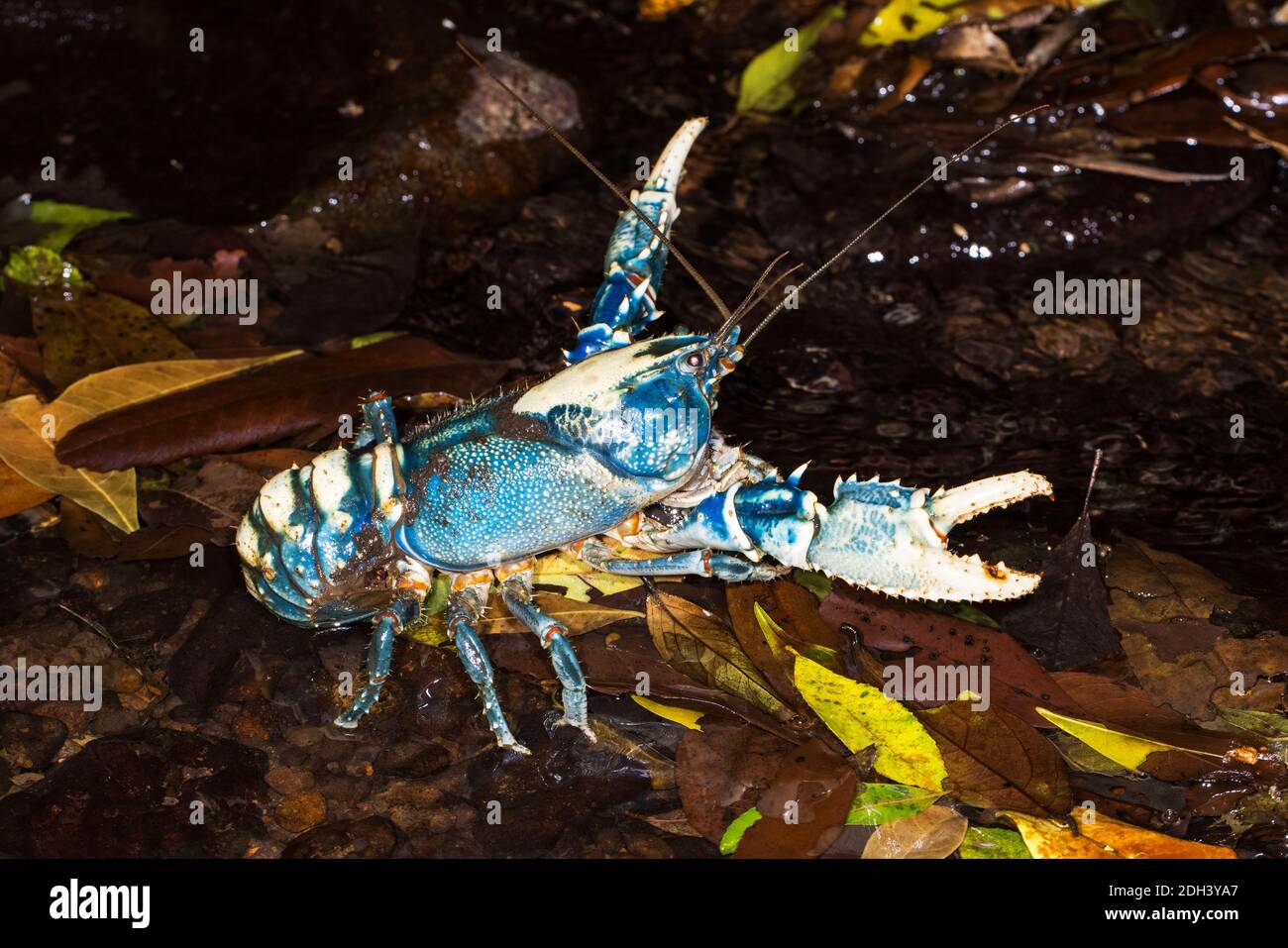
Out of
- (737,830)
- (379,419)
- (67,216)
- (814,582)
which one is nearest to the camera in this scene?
(737,830)

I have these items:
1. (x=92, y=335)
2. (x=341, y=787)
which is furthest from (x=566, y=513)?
(x=92, y=335)

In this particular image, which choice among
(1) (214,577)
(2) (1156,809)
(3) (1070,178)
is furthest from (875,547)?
(3) (1070,178)

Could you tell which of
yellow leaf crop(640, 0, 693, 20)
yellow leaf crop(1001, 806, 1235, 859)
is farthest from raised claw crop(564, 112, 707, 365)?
yellow leaf crop(640, 0, 693, 20)

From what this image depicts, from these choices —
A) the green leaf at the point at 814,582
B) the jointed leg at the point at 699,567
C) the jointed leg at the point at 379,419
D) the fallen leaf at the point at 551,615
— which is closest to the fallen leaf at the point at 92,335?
the jointed leg at the point at 379,419

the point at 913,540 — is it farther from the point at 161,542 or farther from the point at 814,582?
the point at 161,542

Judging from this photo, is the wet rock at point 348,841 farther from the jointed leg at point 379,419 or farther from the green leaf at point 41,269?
the green leaf at point 41,269

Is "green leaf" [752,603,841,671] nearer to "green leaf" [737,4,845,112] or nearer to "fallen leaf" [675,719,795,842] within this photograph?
"fallen leaf" [675,719,795,842]
